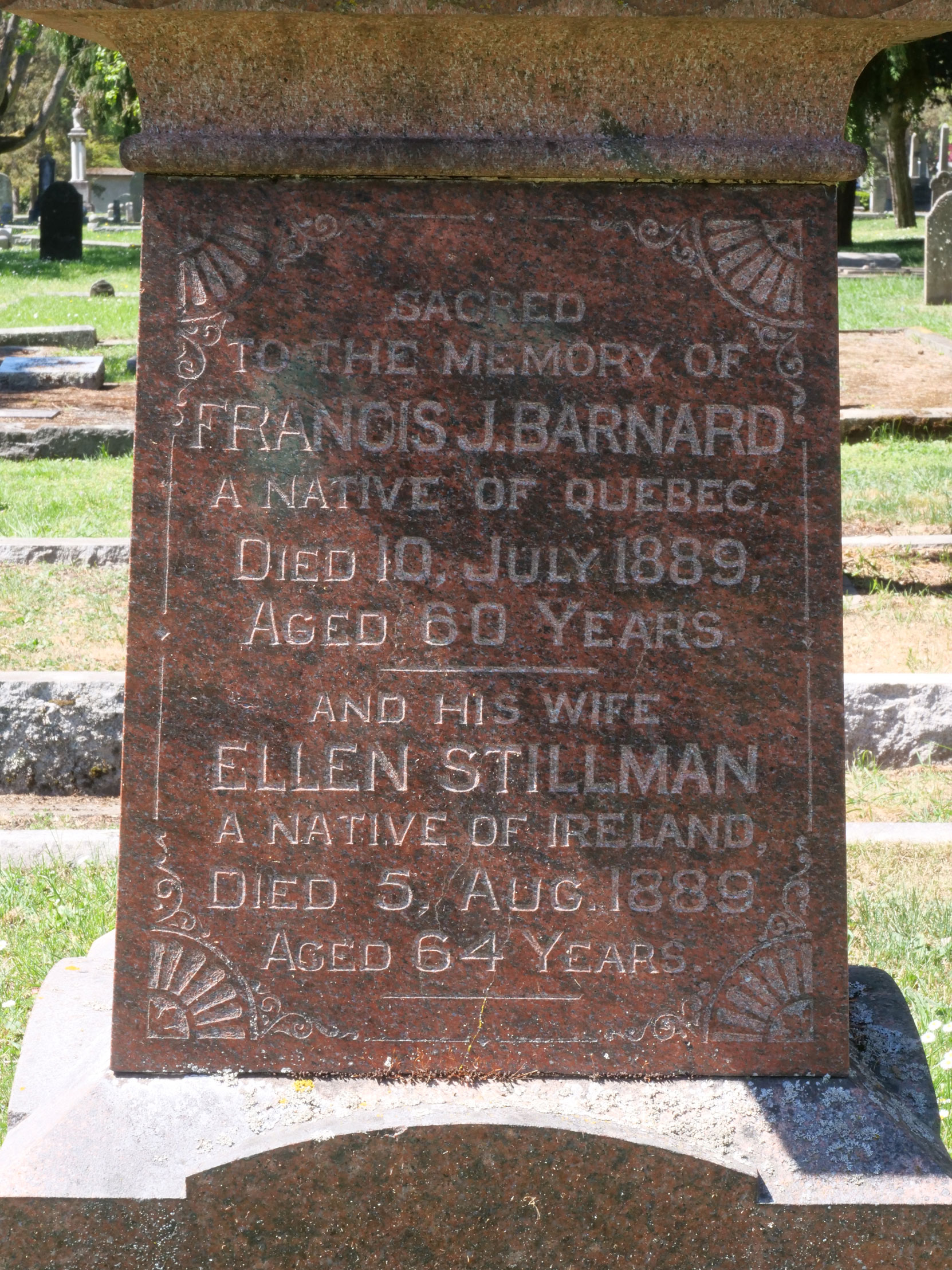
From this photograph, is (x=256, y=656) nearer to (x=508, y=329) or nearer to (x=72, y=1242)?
(x=508, y=329)

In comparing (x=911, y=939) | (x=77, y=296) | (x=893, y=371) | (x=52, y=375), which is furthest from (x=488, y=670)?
(x=77, y=296)

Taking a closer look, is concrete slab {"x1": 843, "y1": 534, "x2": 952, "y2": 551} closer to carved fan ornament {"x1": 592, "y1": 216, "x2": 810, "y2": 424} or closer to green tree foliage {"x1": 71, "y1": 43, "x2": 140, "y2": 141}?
carved fan ornament {"x1": 592, "y1": 216, "x2": 810, "y2": 424}

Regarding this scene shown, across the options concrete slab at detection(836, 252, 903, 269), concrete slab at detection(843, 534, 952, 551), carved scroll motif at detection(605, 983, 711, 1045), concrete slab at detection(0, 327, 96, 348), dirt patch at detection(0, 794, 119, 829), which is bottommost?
dirt patch at detection(0, 794, 119, 829)

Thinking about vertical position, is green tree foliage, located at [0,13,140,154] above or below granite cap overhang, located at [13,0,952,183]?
above

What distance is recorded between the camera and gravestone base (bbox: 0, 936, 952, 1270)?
7.27ft

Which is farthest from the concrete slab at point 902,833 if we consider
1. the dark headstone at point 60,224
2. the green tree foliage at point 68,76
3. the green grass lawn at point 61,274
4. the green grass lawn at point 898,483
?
the dark headstone at point 60,224

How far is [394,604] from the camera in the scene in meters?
2.42

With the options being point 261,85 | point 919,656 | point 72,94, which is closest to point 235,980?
point 261,85

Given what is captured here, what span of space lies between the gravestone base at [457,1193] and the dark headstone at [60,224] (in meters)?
26.1

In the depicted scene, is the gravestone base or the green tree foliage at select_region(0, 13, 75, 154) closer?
the gravestone base

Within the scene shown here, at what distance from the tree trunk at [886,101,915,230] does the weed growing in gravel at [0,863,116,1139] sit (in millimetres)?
35043

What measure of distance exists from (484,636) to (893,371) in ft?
38.2

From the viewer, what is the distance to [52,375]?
485 inches

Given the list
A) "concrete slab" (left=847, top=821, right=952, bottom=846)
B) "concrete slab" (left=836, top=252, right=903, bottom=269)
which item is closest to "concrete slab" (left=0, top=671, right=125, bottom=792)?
"concrete slab" (left=847, top=821, right=952, bottom=846)
